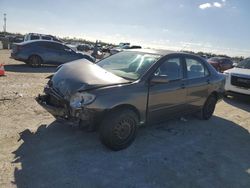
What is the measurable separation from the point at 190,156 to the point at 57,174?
2235 mm

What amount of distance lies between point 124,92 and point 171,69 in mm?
1450

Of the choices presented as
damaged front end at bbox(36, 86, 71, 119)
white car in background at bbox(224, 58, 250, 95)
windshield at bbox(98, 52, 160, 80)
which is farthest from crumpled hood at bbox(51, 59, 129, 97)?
white car in background at bbox(224, 58, 250, 95)

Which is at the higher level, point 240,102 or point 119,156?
point 240,102

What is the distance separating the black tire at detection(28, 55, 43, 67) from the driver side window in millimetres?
9364

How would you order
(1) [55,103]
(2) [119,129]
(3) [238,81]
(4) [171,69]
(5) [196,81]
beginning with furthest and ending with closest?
(3) [238,81] < (5) [196,81] < (4) [171,69] < (1) [55,103] < (2) [119,129]

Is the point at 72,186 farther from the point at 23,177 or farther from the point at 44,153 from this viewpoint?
the point at 44,153

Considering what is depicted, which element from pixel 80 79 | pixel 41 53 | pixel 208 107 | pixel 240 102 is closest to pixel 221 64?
pixel 240 102

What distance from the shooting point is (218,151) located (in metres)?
4.76

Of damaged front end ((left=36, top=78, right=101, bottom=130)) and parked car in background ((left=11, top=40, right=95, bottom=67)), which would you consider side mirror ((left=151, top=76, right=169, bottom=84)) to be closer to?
damaged front end ((left=36, top=78, right=101, bottom=130))

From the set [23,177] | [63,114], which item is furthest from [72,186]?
[63,114]

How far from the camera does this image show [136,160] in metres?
4.07

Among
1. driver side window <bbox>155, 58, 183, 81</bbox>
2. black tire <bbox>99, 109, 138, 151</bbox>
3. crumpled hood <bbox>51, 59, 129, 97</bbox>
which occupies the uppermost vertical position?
driver side window <bbox>155, 58, 183, 81</bbox>

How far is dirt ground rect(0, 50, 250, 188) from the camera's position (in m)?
3.46

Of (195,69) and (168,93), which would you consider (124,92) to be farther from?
(195,69)
